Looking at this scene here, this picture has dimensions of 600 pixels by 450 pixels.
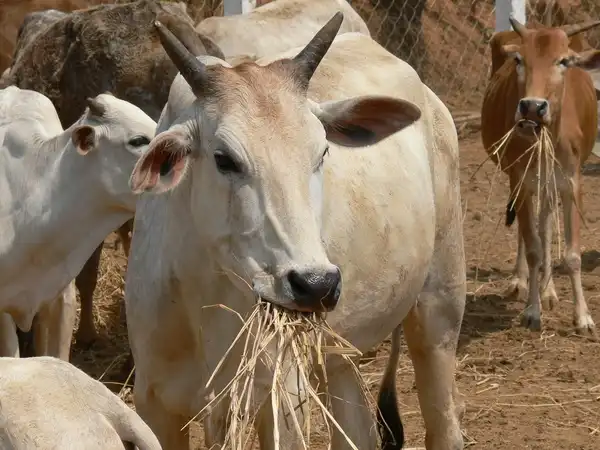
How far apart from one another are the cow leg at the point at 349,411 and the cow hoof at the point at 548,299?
3619 mm

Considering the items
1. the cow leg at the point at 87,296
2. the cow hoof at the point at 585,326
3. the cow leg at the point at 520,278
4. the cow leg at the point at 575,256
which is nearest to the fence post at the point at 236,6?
the cow leg at the point at 520,278

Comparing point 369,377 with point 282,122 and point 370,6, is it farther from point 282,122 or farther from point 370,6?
point 370,6

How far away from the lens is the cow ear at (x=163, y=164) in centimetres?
374

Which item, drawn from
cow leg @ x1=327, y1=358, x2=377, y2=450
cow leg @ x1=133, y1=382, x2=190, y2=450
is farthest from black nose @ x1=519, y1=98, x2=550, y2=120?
cow leg @ x1=133, y1=382, x2=190, y2=450

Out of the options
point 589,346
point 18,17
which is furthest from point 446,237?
point 18,17

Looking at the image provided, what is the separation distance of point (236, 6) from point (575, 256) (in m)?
3.22

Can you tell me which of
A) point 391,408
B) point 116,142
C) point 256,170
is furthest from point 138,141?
point 256,170

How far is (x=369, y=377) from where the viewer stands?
270 inches

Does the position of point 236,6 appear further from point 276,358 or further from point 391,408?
point 276,358

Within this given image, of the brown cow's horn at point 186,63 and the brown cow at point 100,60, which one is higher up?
the brown cow's horn at point 186,63

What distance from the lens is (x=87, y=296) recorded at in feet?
24.5

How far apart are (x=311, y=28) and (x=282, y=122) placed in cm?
472

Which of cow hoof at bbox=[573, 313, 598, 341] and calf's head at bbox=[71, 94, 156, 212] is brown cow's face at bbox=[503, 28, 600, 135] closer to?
cow hoof at bbox=[573, 313, 598, 341]

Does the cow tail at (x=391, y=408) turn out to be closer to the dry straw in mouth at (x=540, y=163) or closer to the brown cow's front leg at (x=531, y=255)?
the dry straw in mouth at (x=540, y=163)
